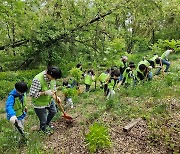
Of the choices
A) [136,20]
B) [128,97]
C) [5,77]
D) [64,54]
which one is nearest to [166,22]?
[136,20]

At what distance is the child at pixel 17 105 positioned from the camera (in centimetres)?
595

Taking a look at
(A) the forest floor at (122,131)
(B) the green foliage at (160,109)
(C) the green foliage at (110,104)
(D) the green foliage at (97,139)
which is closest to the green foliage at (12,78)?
(A) the forest floor at (122,131)

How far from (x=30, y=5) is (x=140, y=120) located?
12041 millimetres

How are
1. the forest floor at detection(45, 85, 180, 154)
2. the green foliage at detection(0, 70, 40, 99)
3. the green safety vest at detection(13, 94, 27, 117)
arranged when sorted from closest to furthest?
1. the forest floor at detection(45, 85, 180, 154)
2. the green safety vest at detection(13, 94, 27, 117)
3. the green foliage at detection(0, 70, 40, 99)

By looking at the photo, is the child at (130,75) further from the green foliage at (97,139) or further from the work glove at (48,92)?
the green foliage at (97,139)

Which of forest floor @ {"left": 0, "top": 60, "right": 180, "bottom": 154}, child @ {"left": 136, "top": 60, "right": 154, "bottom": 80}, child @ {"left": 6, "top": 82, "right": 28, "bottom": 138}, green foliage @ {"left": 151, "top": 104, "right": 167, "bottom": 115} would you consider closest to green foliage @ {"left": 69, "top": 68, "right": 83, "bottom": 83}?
child @ {"left": 136, "top": 60, "right": 154, "bottom": 80}

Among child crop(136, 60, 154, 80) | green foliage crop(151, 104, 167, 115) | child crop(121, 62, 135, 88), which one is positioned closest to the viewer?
green foliage crop(151, 104, 167, 115)

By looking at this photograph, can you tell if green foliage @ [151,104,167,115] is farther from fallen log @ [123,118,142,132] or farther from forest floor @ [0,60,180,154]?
fallen log @ [123,118,142,132]

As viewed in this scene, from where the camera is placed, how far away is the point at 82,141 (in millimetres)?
6188

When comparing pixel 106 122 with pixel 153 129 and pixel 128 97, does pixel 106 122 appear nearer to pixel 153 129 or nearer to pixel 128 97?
pixel 153 129

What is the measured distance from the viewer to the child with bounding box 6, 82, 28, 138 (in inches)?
234

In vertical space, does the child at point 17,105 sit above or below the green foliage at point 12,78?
above

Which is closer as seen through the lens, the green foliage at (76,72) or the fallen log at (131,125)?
the fallen log at (131,125)

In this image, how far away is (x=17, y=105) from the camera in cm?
641
